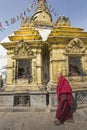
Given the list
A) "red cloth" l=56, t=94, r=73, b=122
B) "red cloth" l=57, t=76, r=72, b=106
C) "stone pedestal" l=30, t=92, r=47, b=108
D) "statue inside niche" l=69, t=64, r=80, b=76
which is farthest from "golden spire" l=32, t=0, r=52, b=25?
"red cloth" l=56, t=94, r=73, b=122

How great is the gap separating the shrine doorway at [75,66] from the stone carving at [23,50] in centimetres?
225

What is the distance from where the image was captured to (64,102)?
6.58 m

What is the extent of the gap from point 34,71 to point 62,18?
4.01 metres

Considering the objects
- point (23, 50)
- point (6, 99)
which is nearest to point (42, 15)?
point (23, 50)

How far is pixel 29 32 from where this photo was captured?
12328mm

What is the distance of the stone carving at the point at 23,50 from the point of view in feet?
37.3

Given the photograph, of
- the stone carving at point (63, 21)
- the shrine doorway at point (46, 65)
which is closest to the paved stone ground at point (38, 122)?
the shrine doorway at point (46, 65)

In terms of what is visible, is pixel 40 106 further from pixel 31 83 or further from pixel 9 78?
pixel 9 78

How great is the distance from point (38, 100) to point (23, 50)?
13.2 ft

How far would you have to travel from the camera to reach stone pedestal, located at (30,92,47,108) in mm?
8312

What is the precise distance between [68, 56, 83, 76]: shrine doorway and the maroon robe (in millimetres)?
4102

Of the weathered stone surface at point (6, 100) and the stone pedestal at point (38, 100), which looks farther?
the weathered stone surface at point (6, 100)

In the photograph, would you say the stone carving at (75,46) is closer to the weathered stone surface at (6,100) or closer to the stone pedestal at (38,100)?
the stone pedestal at (38,100)

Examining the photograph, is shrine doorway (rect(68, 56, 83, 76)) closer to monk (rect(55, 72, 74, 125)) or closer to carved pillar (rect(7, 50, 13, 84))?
carved pillar (rect(7, 50, 13, 84))
